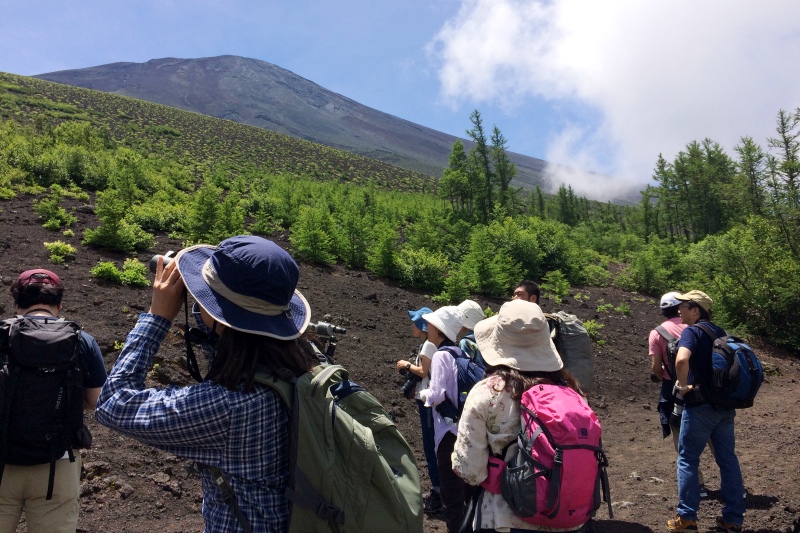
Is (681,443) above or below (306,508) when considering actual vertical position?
below

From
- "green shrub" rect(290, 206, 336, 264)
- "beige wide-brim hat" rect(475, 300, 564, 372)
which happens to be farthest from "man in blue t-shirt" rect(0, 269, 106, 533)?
"green shrub" rect(290, 206, 336, 264)

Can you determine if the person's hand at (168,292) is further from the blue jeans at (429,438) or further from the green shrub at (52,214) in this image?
the green shrub at (52,214)

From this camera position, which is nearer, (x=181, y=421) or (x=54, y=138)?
(x=181, y=421)

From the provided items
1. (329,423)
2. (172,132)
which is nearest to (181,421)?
(329,423)

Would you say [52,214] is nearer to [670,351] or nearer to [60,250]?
[60,250]

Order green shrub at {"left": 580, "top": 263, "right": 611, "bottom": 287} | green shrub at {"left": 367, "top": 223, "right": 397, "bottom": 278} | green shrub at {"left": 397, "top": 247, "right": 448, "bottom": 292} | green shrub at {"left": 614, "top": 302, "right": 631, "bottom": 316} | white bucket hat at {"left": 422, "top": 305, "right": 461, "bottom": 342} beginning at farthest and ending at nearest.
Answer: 1. green shrub at {"left": 580, "top": 263, "right": 611, "bottom": 287}
2. green shrub at {"left": 614, "top": 302, "right": 631, "bottom": 316}
3. green shrub at {"left": 367, "top": 223, "right": 397, "bottom": 278}
4. green shrub at {"left": 397, "top": 247, "right": 448, "bottom": 292}
5. white bucket hat at {"left": 422, "top": 305, "right": 461, "bottom": 342}

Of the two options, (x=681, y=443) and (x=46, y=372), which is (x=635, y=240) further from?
(x=46, y=372)

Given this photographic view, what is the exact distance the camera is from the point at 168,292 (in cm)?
162

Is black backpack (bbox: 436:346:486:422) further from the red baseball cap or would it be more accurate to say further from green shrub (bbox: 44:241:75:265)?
green shrub (bbox: 44:241:75:265)

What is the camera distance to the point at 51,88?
60.8 metres

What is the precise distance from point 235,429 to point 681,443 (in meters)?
3.71

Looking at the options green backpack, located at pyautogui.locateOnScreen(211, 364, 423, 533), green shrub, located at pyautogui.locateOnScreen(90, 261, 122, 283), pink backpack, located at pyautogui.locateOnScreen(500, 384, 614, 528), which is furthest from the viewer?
green shrub, located at pyautogui.locateOnScreen(90, 261, 122, 283)

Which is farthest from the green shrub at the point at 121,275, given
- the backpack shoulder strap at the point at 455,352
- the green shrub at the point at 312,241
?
the backpack shoulder strap at the point at 455,352

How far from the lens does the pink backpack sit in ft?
6.83
